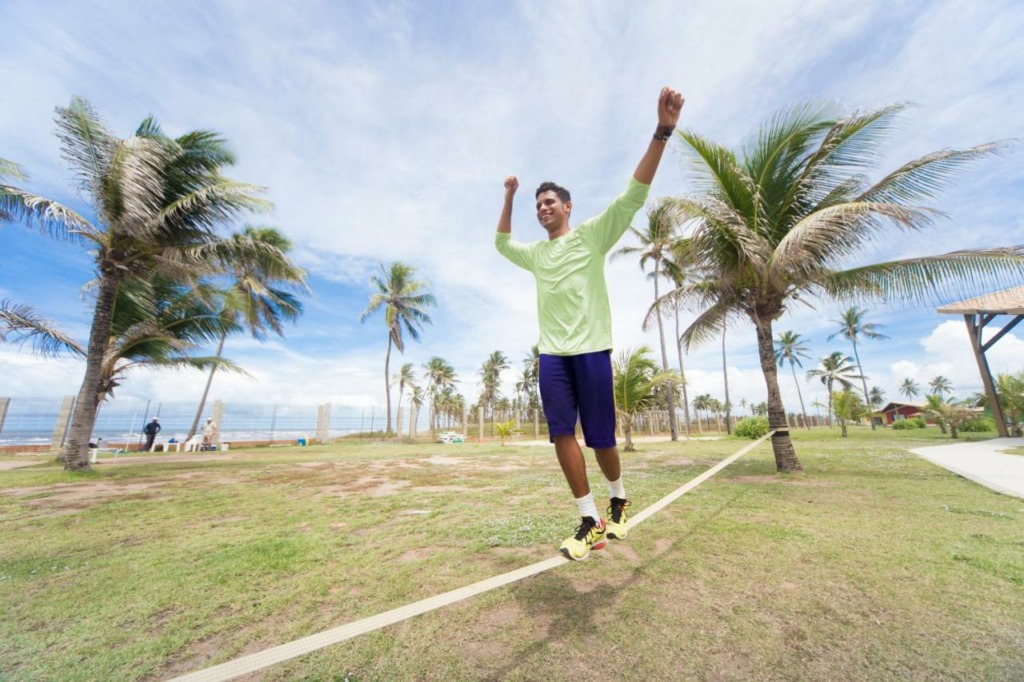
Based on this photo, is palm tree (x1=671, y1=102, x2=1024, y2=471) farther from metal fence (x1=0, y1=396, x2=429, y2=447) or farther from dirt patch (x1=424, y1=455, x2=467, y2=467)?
metal fence (x1=0, y1=396, x2=429, y2=447)

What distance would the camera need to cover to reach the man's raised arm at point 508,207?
2846mm

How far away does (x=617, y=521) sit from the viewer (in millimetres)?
2443

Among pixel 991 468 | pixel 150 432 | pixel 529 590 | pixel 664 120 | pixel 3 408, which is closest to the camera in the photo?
pixel 664 120

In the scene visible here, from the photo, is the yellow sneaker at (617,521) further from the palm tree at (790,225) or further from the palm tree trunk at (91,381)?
the palm tree trunk at (91,381)

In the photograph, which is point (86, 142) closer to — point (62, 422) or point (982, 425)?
point (62, 422)

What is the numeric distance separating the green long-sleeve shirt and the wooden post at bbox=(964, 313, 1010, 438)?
18169 mm

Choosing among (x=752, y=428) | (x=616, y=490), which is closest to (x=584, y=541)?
(x=616, y=490)

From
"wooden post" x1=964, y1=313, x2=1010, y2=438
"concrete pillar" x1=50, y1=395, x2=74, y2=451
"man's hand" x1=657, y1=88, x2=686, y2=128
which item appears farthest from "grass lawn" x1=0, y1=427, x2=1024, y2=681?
"concrete pillar" x1=50, y1=395, x2=74, y2=451

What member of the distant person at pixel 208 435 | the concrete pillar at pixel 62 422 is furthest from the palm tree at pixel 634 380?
the concrete pillar at pixel 62 422

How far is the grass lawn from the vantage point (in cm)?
176

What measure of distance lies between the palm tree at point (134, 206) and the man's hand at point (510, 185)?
9368 millimetres

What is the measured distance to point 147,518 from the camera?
4.27 metres

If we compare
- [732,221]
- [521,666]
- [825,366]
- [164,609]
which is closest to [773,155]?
[732,221]

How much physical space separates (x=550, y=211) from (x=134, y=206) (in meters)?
10.2
